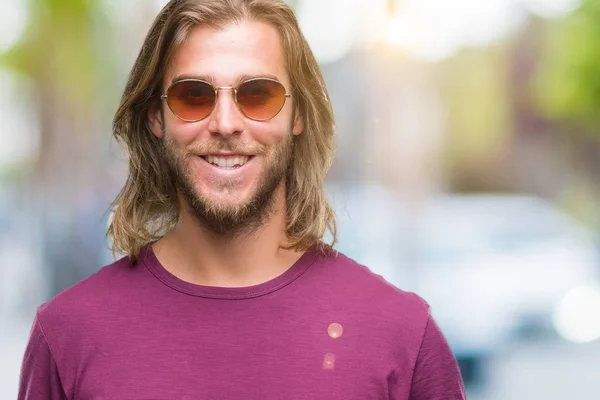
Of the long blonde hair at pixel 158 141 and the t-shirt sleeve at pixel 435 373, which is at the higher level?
the long blonde hair at pixel 158 141

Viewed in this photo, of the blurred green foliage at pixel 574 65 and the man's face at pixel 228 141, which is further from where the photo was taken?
the blurred green foliage at pixel 574 65

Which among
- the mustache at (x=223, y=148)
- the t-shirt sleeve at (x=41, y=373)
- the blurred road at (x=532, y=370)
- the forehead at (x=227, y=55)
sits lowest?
the blurred road at (x=532, y=370)

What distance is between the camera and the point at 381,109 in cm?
1459

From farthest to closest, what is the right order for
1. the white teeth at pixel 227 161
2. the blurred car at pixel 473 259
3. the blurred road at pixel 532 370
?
the blurred car at pixel 473 259, the blurred road at pixel 532 370, the white teeth at pixel 227 161

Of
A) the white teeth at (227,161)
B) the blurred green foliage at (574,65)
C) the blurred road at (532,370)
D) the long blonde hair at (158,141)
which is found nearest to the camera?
the white teeth at (227,161)

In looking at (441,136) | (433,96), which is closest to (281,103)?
(433,96)

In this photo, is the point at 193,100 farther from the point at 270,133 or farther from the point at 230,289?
the point at 230,289

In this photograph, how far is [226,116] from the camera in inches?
89.0

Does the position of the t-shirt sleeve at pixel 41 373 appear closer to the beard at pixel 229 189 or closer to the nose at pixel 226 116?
the beard at pixel 229 189

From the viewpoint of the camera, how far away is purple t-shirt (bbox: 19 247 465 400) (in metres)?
2.17

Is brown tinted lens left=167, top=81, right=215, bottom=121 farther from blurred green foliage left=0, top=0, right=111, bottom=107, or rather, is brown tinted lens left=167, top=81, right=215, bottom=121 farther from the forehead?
blurred green foliage left=0, top=0, right=111, bottom=107

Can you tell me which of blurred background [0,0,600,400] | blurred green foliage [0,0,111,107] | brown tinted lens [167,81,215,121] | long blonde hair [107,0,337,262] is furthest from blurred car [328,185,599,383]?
brown tinted lens [167,81,215,121]

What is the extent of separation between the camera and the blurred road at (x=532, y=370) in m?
8.03

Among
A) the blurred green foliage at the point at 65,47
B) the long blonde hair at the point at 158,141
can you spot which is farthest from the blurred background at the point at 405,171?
the long blonde hair at the point at 158,141
